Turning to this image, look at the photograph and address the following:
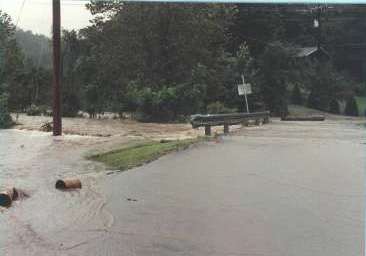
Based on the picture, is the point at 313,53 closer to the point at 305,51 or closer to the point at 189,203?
the point at 305,51

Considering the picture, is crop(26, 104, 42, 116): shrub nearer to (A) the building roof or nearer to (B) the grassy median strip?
(B) the grassy median strip

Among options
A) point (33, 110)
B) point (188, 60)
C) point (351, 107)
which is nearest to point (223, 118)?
point (188, 60)

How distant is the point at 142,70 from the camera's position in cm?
936

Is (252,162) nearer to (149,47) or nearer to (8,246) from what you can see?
(149,47)

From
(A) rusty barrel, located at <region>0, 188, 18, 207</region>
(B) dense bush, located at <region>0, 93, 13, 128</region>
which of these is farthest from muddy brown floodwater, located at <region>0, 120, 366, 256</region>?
(B) dense bush, located at <region>0, 93, 13, 128</region>

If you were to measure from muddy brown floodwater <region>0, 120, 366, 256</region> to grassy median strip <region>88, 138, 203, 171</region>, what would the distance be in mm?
254

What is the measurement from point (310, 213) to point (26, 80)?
12.4 feet

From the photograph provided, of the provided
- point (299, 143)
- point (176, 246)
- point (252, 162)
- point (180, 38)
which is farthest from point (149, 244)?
point (299, 143)

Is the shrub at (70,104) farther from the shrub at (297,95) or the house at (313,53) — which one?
the house at (313,53)

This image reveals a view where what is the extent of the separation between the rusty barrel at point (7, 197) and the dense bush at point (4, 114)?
32.3 inches

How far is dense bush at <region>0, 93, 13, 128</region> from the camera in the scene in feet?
29.8

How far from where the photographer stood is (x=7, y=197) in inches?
348

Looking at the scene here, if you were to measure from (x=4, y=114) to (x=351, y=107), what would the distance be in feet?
14.2

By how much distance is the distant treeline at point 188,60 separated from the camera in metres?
8.09
